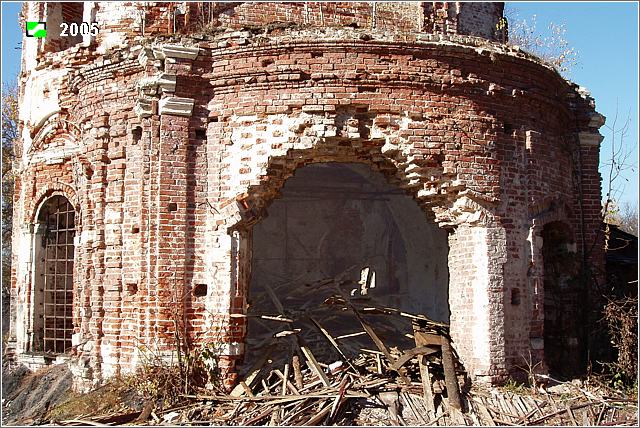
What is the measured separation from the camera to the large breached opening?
1251cm

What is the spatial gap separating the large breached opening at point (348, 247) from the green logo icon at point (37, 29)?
5.44 m

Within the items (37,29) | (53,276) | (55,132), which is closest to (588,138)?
(55,132)

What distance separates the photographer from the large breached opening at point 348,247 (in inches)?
492

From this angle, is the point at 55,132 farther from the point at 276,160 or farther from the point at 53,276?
the point at 276,160

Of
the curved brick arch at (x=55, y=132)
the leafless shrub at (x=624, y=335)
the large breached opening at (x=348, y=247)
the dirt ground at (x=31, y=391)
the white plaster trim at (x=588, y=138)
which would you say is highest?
the curved brick arch at (x=55, y=132)

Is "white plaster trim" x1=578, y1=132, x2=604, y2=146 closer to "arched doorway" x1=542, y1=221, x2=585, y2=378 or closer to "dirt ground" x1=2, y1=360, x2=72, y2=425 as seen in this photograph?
"arched doorway" x1=542, y1=221, x2=585, y2=378

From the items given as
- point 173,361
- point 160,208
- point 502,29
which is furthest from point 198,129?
point 502,29

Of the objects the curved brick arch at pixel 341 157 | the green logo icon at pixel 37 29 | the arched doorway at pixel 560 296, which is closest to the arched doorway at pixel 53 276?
the green logo icon at pixel 37 29

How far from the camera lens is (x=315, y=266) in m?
14.9

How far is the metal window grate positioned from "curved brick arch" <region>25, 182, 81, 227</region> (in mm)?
138

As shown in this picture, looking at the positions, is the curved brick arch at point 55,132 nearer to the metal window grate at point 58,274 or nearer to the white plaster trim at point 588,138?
the metal window grate at point 58,274

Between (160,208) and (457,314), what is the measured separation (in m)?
3.96

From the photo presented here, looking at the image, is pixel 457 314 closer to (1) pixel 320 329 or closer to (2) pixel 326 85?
(1) pixel 320 329

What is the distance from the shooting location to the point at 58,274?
10.8 metres
